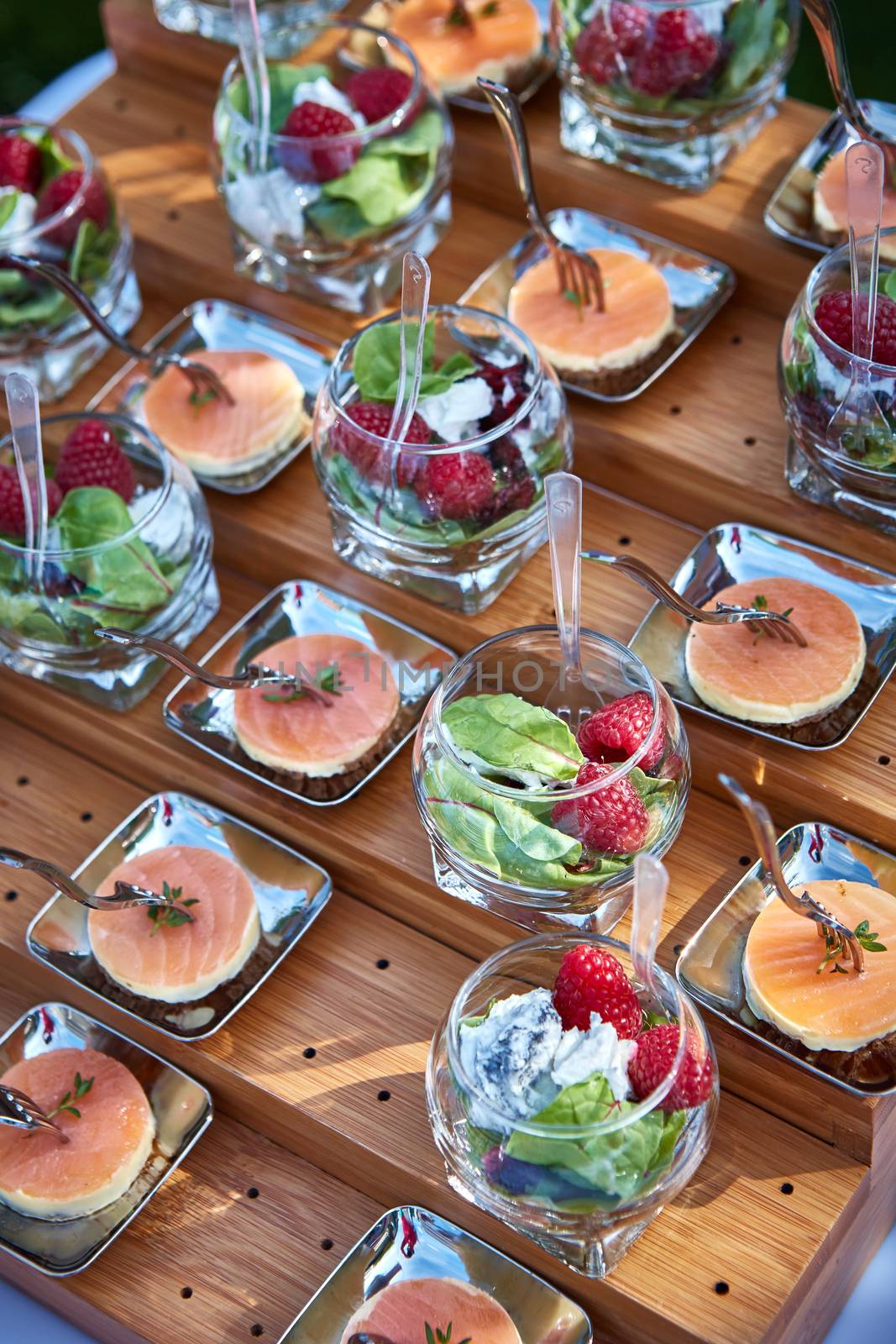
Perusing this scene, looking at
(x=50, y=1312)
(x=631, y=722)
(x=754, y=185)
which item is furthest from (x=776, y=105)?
(x=50, y=1312)

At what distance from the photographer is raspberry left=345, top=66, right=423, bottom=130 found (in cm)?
165

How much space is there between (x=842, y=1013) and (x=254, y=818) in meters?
0.53

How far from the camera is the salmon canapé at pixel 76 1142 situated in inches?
50.6

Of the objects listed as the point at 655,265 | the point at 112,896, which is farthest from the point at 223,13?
the point at 112,896

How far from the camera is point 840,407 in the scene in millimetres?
1365

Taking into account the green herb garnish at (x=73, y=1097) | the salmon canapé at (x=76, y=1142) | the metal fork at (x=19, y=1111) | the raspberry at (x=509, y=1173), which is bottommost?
the salmon canapé at (x=76, y=1142)

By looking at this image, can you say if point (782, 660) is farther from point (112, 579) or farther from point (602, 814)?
point (112, 579)

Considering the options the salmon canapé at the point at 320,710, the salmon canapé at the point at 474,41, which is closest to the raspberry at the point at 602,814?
the salmon canapé at the point at 320,710

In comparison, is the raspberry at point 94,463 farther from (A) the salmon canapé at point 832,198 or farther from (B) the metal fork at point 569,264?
(A) the salmon canapé at point 832,198

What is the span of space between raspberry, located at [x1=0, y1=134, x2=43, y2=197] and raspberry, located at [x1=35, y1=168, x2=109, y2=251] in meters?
0.03

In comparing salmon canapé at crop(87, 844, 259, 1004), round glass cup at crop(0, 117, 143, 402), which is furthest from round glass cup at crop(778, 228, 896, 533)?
round glass cup at crop(0, 117, 143, 402)

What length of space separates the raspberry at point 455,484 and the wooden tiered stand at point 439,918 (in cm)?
14

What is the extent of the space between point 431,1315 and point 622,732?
0.43 metres

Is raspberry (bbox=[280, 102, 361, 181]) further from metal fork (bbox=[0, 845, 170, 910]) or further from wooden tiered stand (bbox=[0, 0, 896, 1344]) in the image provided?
metal fork (bbox=[0, 845, 170, 910])
